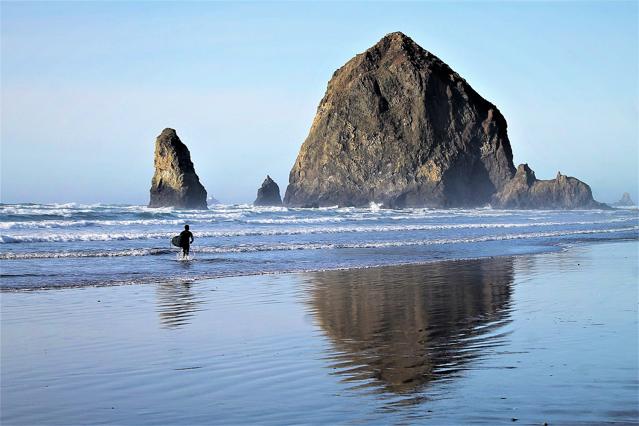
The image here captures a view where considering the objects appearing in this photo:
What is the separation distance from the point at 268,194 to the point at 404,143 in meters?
25.0

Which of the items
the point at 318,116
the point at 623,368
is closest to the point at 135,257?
the point at 623,368

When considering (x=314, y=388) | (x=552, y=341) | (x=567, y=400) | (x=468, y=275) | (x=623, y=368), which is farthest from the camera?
(x=468, y=275)

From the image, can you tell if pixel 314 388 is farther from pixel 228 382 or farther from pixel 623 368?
pixel 623 368

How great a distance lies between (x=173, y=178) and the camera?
91.3m

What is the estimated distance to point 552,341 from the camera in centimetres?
906

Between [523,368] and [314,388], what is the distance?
2.08m

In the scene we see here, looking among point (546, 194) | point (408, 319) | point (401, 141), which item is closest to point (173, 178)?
point (401, 141)

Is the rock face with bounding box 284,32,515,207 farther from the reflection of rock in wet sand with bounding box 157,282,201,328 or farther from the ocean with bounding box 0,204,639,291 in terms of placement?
the reflection of rock in wet sand with bounding box 157,282,201,328

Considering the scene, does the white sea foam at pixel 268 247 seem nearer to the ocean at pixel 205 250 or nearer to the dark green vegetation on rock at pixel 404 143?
the ocean at pixel 205 250

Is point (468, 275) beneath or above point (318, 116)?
beneath

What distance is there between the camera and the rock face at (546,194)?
128 metres

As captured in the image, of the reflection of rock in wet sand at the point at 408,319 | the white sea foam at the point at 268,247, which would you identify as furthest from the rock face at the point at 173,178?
the reflection of rock in wet sand at the point at 408,319

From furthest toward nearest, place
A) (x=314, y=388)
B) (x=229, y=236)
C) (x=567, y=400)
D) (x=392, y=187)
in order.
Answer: (x=392, y=187) → (x=229, y=236) → (x=314, y=388) → (x=567, y=400)

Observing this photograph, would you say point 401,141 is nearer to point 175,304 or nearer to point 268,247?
point 268,247
